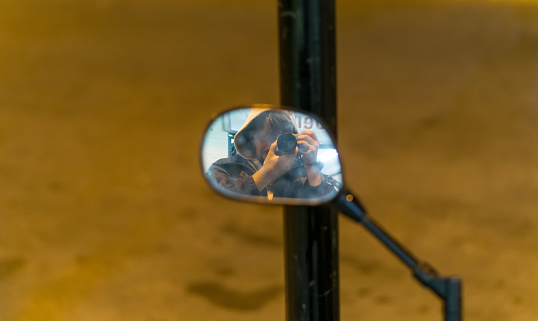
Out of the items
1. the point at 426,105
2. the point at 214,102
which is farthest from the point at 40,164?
the point at 426,105

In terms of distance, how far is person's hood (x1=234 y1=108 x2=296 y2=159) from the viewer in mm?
542

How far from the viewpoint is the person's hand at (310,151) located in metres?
0.52

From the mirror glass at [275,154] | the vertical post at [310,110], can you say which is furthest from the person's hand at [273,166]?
the vertical post at [310,110]

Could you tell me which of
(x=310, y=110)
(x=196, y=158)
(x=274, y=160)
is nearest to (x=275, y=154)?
(x=274, y=160)

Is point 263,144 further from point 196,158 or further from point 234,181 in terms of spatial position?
point 196,158

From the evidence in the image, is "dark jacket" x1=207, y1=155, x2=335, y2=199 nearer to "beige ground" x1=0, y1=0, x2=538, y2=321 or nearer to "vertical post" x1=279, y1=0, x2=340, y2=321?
"vertical post" x1=279, y1=0, x2=340, y2=321

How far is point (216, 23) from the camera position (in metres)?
1.22

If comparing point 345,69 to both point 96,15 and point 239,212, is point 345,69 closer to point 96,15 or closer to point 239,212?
point 239,212

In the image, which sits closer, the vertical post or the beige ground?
the vertical post

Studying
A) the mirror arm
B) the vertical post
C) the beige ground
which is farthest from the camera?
the beige ground

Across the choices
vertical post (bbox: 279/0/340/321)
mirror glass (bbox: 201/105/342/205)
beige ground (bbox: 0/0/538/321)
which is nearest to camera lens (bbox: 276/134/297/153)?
mirror glass (bbox: 201/105/342/205)

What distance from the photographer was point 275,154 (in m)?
0.53

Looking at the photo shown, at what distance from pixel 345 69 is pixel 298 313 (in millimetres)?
838

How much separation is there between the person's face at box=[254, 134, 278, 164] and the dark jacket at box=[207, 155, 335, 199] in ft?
0.06
